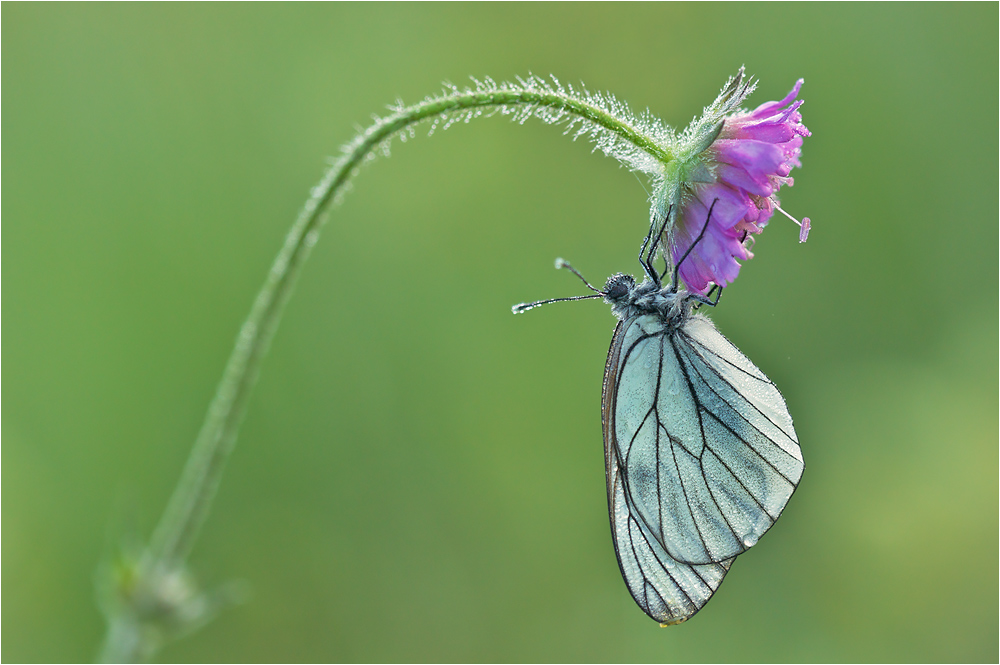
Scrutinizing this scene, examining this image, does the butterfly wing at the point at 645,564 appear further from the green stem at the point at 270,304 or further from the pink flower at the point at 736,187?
the green stem at the point at 270,304

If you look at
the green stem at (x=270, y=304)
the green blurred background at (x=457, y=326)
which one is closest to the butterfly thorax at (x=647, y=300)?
the green stem at (x=270, y=304)

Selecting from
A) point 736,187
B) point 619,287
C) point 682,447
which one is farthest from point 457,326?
point 736,187

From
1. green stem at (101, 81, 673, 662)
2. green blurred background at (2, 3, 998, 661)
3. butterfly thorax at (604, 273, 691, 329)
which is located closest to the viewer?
green stem at (101, 81, 673, 662)

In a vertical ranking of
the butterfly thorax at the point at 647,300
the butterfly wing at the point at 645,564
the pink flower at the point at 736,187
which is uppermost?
the pink flower at the point at 736,187

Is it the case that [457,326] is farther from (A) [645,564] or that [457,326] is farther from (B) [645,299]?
(A) [645,564]

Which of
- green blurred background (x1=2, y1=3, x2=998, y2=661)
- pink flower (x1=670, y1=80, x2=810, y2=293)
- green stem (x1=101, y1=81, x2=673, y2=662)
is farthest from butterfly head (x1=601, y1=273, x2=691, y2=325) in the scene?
green blurred background (x1=2, y1=3, x2=998, y2=661)

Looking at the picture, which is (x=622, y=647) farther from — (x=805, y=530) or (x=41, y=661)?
(x=41, y=661)

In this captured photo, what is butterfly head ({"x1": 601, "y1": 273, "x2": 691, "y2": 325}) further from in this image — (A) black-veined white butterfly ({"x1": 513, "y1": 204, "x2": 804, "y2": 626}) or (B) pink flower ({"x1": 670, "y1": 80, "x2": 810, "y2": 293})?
(B) pink flower ({"x1": 670, "y1": 80, "x2": 810, "y2": 293})
